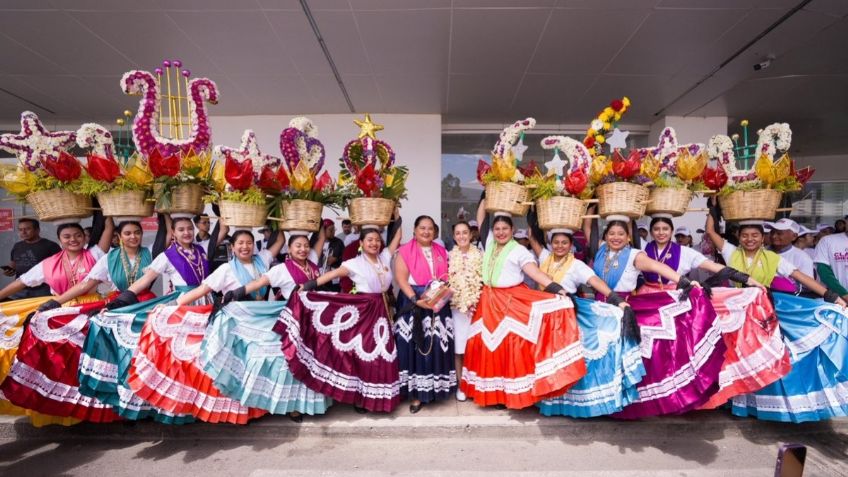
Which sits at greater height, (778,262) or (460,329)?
(778,262)

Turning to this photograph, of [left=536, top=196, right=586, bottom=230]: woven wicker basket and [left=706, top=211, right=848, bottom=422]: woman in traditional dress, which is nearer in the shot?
[left=706, top=211, right=848, bottom=422]: woman in traditional dress

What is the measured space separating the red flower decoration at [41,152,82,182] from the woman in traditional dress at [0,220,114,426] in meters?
0.51

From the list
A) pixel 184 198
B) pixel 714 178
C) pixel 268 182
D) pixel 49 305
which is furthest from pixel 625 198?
pixel 49 305

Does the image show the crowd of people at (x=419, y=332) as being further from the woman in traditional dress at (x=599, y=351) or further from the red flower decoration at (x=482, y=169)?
the red flower decoration at (x=482, y=169)

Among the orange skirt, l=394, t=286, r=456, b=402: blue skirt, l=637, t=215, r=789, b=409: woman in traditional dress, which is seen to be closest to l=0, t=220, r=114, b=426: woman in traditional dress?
l=394, t=286, r=456, b=402: blue skirt

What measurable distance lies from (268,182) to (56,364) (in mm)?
2238

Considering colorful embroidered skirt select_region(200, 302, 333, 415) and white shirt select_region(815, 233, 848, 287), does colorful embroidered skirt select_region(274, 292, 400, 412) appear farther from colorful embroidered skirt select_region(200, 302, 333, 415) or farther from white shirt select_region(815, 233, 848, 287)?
white shirt select_region(815, 233, 848, 287)

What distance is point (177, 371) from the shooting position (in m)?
3.22

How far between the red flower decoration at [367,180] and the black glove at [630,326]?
2307 mm

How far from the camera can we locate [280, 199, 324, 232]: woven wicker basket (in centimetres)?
366

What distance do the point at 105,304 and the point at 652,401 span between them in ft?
15.1

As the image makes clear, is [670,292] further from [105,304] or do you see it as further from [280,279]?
[105,304]

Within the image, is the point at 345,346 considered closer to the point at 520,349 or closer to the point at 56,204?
the point at 520,349

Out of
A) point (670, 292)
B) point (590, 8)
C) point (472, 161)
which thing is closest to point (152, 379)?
point (670, 292)
